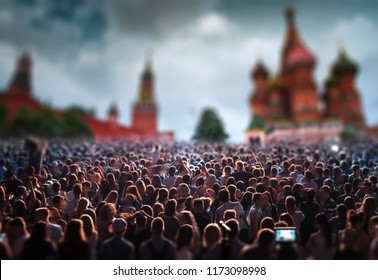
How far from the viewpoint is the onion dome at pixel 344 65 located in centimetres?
4672

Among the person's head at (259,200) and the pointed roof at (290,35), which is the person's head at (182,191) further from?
the pointed roof at (290,35)

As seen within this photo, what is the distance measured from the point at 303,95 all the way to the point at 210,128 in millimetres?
33853

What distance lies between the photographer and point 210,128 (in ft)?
42.9

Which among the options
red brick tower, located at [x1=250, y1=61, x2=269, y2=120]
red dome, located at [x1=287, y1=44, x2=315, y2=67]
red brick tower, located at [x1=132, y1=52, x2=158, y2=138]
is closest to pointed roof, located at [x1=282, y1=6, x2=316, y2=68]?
red dome, located at [x1=287, y1=44, x2=315, y2=67]

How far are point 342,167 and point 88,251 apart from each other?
251 inches

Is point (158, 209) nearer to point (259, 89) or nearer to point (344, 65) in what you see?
point (259, 89)

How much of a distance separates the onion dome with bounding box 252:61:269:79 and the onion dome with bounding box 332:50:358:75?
11.5 metres

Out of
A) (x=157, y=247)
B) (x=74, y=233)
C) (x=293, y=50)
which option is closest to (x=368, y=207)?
(x=157, y=247)

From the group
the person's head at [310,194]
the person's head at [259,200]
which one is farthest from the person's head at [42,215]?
the person's head at [310,194]

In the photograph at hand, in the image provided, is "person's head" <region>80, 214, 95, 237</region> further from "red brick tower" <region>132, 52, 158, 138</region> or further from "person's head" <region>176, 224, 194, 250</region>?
"red brick tower" <region>132, 52, 158, 138</region>

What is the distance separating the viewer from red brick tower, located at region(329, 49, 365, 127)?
4559 centimetres

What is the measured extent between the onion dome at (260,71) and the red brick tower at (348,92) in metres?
11.7

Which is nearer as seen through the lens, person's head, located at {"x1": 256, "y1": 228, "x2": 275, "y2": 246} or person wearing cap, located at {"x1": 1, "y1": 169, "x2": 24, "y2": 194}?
person's head, located at {"x1": 256, "y1": 228, "x2": 275, "y2": 246}
